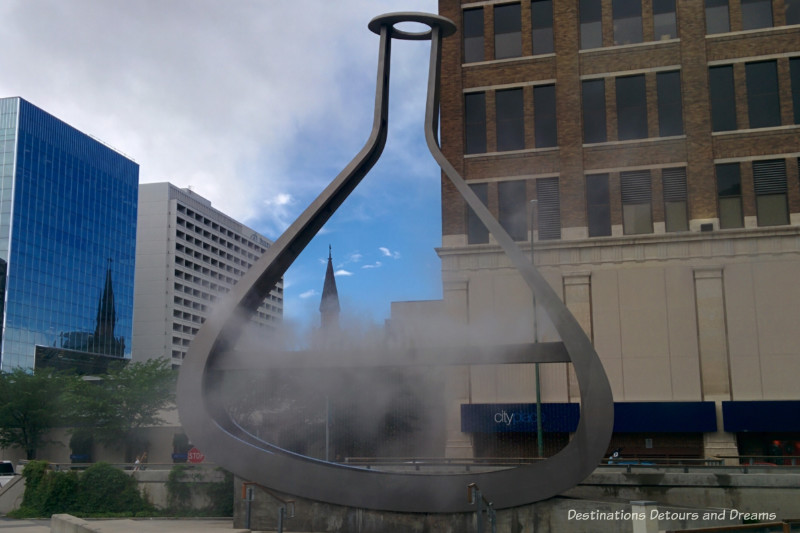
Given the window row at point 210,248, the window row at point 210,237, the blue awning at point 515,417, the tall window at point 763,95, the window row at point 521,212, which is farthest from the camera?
the window row at point 210,237

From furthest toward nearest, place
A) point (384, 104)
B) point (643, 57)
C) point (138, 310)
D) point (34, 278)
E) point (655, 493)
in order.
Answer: point (138, 310), point (34, 278), point (643, 57), point (655, 493), point (384, 104)

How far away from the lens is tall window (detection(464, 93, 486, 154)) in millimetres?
36750

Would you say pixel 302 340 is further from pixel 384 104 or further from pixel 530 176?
pixel 530 176

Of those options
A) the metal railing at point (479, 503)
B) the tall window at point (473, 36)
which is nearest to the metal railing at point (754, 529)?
the metal railing at point (479, 503)

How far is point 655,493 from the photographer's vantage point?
21.2 meters

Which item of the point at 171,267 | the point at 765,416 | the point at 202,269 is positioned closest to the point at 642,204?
the point at 765,416

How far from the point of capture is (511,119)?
120 feet

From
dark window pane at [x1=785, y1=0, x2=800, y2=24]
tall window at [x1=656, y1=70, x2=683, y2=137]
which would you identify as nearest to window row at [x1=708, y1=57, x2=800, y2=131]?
tall window at [x1=656, y1=70, x2=683, y2=137]

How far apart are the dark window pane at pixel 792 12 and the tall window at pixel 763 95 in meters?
1.97

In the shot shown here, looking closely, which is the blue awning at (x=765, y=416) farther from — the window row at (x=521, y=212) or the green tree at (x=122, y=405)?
the green tree at (x=122, y=405)

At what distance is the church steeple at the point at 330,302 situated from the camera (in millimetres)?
25908

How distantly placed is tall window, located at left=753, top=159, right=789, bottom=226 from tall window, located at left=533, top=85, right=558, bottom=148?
871cm

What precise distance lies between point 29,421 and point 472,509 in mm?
47390

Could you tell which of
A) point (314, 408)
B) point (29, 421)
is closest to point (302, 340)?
point (314, 408)
